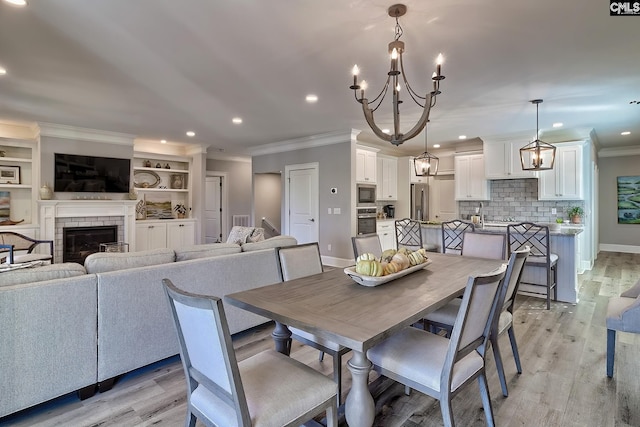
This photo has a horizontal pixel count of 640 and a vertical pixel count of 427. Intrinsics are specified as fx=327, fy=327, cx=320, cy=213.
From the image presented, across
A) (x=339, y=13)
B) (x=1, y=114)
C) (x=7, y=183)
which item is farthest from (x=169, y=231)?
(x=339, y=13)

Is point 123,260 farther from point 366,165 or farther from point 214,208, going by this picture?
point 214,208

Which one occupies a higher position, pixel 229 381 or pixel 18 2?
pixel 18 2

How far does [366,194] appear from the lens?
6465 millimetres

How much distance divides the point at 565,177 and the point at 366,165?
3516 millimetres

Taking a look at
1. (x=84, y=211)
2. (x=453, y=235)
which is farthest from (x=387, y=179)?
(x=84, y=211)

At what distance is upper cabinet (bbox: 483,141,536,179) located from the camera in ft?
20.1

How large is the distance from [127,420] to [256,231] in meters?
2.96

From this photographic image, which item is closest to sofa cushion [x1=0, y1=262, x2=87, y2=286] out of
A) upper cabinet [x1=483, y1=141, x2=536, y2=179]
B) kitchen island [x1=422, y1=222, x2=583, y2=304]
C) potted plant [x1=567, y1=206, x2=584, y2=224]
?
kitchen island [x1=422, y1=222, x2=583, y2=304]

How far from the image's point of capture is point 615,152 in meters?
7.81

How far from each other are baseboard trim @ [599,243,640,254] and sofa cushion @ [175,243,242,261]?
9314 millimetres

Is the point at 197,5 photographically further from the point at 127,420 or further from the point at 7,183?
the point at 7,183

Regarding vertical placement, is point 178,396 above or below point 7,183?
below

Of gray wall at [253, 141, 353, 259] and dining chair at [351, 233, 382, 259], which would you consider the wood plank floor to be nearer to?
dining chair at [351, 233, 382, 259]

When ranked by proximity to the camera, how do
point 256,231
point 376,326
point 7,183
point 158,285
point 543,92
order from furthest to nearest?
1. point 7,183
2. point 256,231
3. point 543,92
4. point 158,285
5. point 376,326
